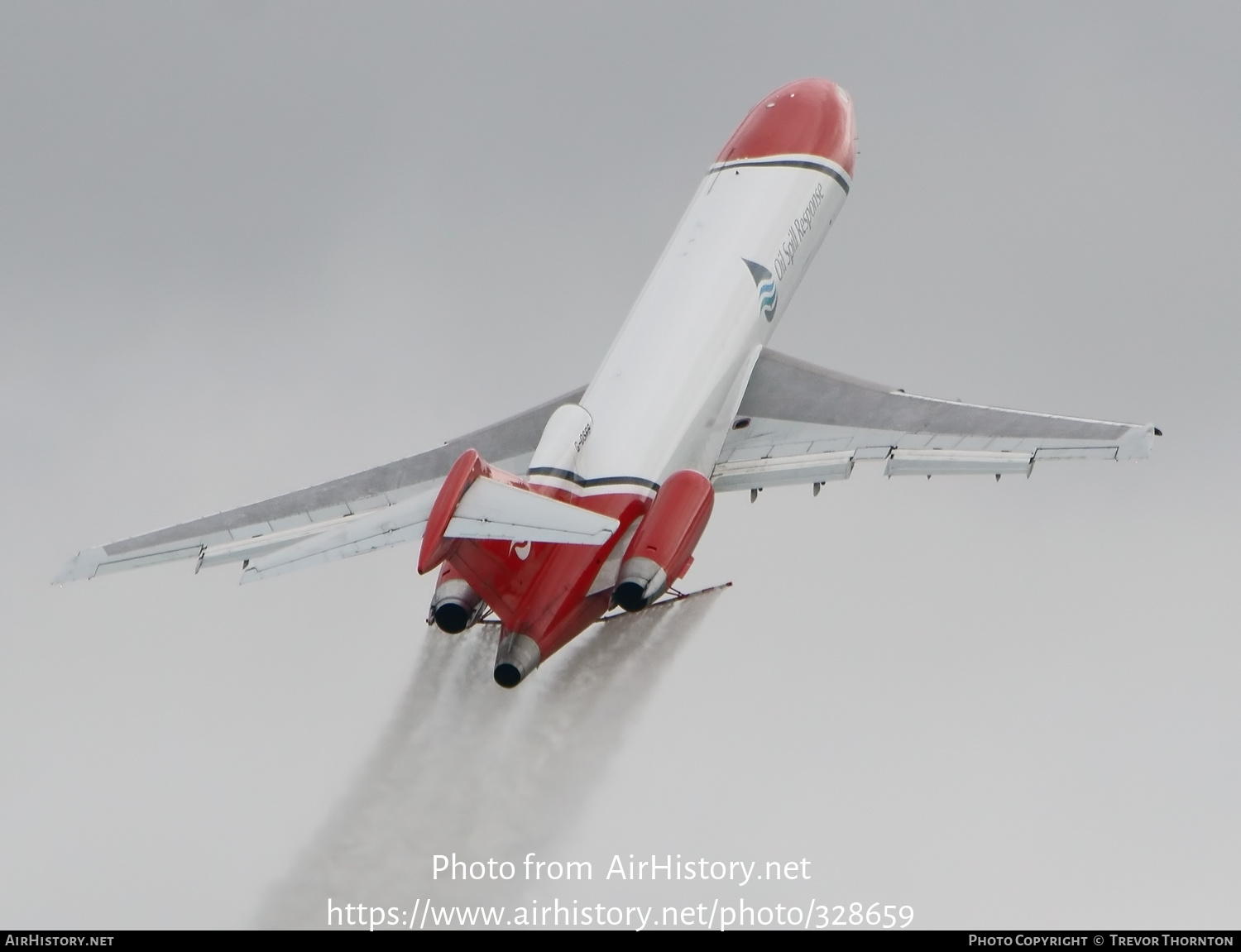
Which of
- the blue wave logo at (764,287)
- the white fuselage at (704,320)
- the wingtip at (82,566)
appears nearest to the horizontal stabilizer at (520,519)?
the white fuselage at (704,320)

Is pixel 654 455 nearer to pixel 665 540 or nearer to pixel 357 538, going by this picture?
pixel 665 540

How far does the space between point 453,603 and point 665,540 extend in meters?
3.30

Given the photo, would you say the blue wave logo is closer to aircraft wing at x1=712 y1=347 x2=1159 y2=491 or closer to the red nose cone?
aircraft wing at x1=712 y1=347 x2=1159 y2=491

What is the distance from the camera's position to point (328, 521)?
3697 centimetres

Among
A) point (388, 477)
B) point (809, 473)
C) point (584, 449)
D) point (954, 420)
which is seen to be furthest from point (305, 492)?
point (954, 420)

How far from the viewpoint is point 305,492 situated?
36.8m

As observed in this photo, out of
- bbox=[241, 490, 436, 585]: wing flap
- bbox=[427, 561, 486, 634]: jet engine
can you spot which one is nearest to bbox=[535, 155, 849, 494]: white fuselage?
bbox=[427, 561, 486, 634]: jet engine

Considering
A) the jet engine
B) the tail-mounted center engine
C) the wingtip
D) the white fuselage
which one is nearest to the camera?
the jet engine

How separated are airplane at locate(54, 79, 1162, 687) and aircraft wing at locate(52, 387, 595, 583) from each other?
0.03m

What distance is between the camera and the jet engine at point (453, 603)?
3241 cm

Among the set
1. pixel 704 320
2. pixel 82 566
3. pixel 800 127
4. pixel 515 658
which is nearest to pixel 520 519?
pixel 515 658

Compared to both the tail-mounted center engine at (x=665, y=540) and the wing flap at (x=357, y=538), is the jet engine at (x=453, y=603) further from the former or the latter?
the tail-mounted center engine at (x=665, y=540)

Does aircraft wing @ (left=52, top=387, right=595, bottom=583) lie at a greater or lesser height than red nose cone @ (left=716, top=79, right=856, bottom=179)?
lesser

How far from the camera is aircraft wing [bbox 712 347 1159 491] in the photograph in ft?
115
